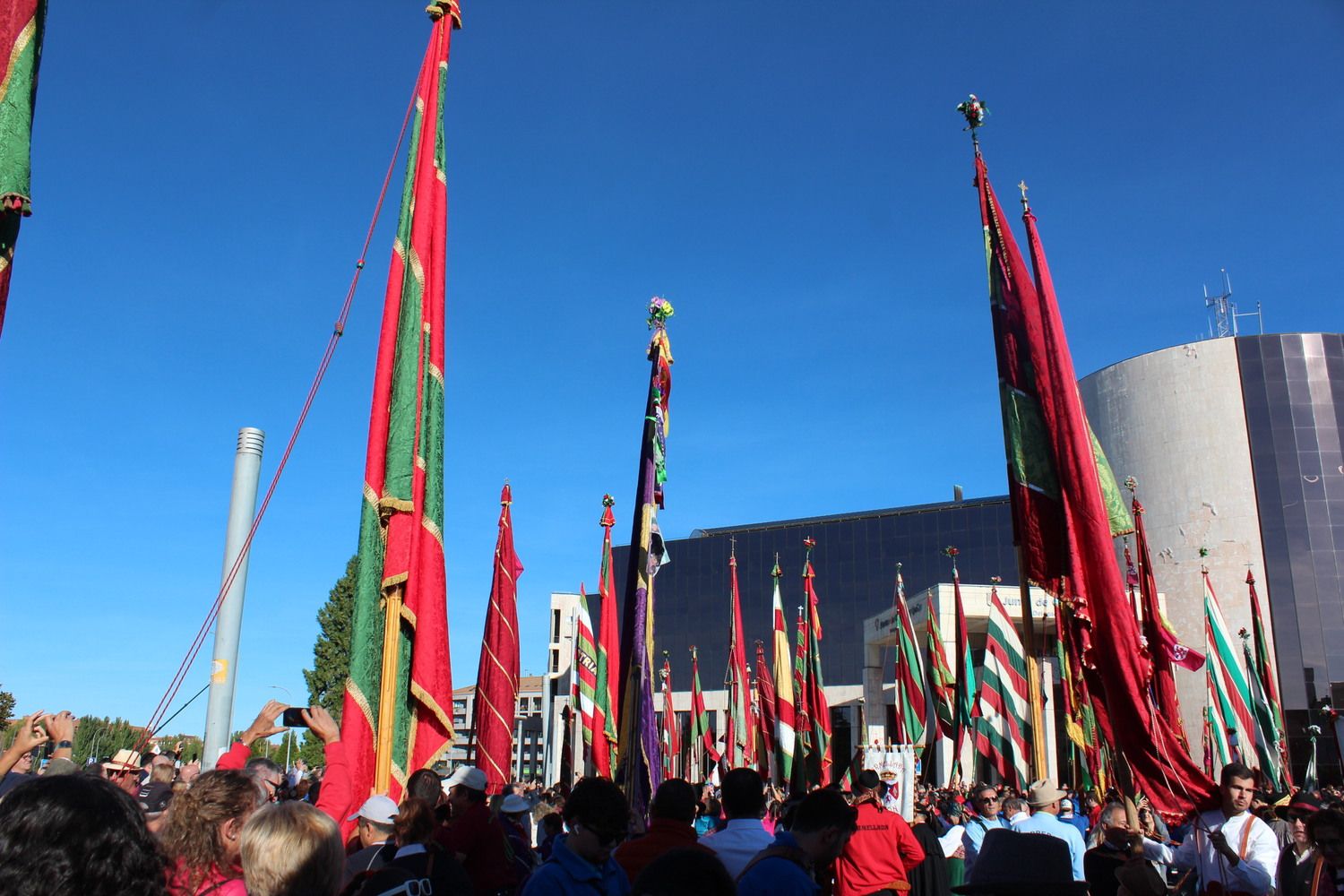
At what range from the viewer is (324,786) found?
5223 millimetres

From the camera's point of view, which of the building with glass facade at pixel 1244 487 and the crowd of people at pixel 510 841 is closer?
the crowd of people at pixel 510 841

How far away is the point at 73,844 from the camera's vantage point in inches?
73.1

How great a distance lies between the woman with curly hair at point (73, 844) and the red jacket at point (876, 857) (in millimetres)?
5276

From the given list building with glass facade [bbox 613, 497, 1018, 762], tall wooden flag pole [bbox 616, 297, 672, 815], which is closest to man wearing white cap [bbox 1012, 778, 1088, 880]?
tall wooden flag pole [bbox 616, 297, 672, 815]

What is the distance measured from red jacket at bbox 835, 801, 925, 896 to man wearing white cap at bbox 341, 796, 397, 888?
2.91m

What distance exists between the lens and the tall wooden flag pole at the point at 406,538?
19.1 ft

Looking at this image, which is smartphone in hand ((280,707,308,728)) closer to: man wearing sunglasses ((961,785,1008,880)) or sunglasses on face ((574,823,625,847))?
sunglasses on face ((574,823,625,847))

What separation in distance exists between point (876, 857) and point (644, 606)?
3412mm

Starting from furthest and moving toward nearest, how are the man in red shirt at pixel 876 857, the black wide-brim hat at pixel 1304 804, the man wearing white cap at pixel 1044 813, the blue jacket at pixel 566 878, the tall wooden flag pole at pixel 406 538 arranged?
the man wearing white cap at pixel 1044 813, the black wide-brim hat at pixel 1304 804, the man in red shirt at pixel 876 857, the tall wooden flag pole at pixel 406 538, the blue jacket at pixel 566 878

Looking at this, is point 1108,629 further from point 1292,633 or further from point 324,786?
point 1292,633

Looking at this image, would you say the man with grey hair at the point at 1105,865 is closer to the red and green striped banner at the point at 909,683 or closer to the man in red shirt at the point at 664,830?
the man in red shirt at the point at 664,830

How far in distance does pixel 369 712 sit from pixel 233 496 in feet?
41.1

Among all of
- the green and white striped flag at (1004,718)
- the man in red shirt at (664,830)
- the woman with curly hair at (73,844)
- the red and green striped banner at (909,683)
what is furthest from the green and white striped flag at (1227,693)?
the woman with curly hair at (73,844)

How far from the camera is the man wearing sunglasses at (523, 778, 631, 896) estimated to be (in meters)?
4.21
